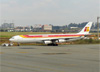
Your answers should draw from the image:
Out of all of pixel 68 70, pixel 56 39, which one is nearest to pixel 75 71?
pixel 68 70

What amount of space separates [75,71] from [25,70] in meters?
3.68

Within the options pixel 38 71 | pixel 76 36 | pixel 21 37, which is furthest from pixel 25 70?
pixel 76 36

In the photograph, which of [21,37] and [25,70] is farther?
[21,37]

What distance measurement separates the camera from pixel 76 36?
173ft

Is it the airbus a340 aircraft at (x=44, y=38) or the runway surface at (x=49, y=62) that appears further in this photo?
the airbus a340 aircraft at (x=44, y=38)

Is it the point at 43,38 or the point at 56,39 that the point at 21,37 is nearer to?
the point at 43,38

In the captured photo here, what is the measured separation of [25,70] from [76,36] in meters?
38.9

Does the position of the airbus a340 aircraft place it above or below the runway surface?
above

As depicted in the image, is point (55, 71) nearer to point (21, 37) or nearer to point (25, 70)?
point (25, 70)

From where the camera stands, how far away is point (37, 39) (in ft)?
166

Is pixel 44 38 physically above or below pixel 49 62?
above

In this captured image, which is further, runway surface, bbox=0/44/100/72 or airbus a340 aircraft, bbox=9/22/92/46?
airbus a340 aircraft, bbox=9/22/92/46

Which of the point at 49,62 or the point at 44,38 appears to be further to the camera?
the point at 44,38

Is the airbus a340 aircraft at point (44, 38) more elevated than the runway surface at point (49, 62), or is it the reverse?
the airbus a340 aircraft at point (44, 38)
